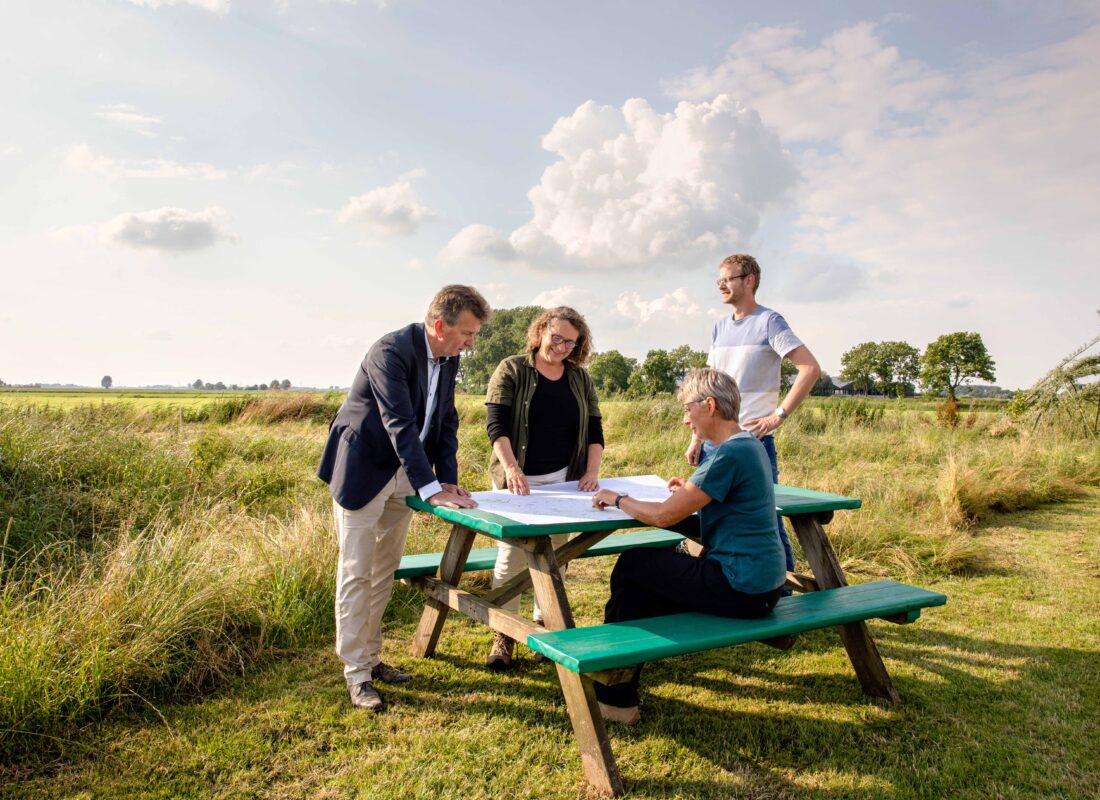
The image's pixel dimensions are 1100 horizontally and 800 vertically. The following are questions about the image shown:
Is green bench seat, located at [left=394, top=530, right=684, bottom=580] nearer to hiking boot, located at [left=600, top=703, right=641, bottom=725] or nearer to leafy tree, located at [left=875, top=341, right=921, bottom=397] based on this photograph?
hiking boot, located at [left=600, top=703, right=641, bottom=725]

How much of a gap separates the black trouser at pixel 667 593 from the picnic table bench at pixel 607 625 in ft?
0.22

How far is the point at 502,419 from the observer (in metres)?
4.09

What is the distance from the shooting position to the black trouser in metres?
2.99

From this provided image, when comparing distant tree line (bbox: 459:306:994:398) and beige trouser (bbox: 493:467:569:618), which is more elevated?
distant tree line (bbox: 459:306:994:398)

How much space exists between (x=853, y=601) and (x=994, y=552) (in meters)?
4.19

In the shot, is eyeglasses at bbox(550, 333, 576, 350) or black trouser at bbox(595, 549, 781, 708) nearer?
black trouser at bbox(595, 549, 781, 708)

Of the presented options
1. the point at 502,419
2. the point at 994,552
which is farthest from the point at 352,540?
the point at 994,552

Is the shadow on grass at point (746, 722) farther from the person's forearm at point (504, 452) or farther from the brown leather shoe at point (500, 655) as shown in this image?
the person's forearm at point (504, 452)

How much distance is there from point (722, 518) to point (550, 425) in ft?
4.67

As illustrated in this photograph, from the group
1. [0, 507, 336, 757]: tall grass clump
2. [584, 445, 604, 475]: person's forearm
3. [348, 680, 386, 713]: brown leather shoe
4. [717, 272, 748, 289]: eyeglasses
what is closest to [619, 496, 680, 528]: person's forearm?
[584, 445, 604, 475]: person's forearm

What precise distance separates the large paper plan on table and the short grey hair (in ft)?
2.09

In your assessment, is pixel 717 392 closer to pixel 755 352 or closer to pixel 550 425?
pixel 550 425

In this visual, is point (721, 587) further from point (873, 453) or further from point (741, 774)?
point (873, 453)

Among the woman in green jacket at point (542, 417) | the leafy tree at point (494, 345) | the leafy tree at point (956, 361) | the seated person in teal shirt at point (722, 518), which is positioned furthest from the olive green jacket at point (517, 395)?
the leafy tree at point (956, 361)
